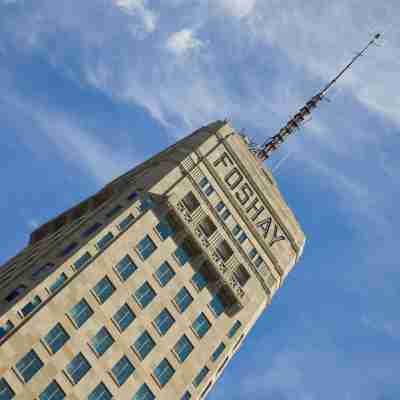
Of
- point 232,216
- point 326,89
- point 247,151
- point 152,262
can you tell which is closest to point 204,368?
point 152,262

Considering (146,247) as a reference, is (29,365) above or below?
below

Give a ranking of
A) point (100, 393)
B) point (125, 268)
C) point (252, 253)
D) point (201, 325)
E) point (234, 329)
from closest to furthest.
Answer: point (100, 393), point (125, 268), point (201, 325), point (234, 329), point (252, 253)

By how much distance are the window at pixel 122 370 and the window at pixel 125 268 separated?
24.0ft

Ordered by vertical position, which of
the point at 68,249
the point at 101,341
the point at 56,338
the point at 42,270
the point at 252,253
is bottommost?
the point at 56,338

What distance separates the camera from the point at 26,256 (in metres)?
67.9

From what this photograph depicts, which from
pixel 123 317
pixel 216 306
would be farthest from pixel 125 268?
pixel 216 306

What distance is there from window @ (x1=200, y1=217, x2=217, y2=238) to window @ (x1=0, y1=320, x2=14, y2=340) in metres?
23.8

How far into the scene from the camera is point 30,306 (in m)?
51.0

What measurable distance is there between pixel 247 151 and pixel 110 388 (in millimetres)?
34174

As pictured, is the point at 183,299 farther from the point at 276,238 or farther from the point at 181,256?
the point at 276,238

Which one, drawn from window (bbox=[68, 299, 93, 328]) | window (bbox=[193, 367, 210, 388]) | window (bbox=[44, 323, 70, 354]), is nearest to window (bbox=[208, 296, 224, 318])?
window (bbox=[193, 367, 210, 388])

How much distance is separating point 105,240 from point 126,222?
3234mm

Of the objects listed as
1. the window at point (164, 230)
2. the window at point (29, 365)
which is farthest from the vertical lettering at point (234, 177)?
the window at point (29, 365)

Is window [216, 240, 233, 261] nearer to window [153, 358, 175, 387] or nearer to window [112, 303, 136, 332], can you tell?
window [153, 358, 175, 387]
